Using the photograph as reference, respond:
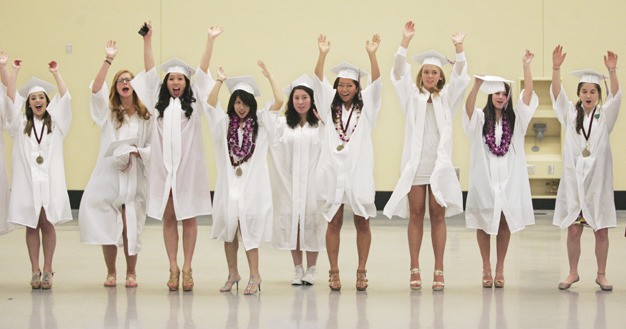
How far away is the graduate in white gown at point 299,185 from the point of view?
358 inches

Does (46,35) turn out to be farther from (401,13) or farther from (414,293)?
(414,293)

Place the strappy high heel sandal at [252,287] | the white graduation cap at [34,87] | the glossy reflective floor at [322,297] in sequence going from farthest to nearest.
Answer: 1. the white graduation cap at [34,87]
2. the strappy high heel sandal at [252,287]
3. the glossy reflective floor at [322,297]

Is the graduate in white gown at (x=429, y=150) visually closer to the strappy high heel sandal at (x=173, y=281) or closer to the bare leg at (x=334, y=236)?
the bare leg at (x=334, y=236)

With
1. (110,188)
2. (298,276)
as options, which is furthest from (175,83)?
(298,276)

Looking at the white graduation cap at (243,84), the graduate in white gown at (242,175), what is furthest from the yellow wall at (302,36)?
the graduate in white gown at (242,175)

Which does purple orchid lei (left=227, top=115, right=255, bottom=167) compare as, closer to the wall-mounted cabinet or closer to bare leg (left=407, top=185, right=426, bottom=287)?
bare leg (left=407, top=185, right=426, bottom=287)

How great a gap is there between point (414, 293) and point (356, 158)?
3.64 ft

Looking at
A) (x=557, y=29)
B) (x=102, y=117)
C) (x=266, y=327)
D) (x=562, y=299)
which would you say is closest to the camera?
(x=266, y=327)

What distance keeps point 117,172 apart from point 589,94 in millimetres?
3688

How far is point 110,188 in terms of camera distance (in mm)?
8953

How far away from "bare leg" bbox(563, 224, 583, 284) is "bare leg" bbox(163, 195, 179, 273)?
2.98 meters

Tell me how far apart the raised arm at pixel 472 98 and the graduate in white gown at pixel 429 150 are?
120 mm

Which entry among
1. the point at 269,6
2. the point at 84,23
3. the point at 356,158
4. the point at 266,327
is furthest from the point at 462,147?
the point at 266,327

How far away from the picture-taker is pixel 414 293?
28.2 ft
